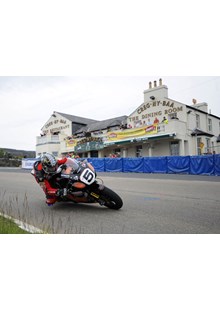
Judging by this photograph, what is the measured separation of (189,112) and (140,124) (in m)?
5.64

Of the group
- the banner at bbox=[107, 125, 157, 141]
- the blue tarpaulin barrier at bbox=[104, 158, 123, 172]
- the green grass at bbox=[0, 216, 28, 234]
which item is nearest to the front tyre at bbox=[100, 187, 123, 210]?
the green grass at bbox=[0, 216, 28, 234]

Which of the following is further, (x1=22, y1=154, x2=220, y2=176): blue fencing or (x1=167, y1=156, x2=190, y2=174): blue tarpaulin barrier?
(x1=167, y1=156, x2=190, y2=174): blue tarpaulin barrier

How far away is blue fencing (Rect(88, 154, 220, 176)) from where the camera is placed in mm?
16406

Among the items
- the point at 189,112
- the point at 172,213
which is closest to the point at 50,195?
the point at 172,213

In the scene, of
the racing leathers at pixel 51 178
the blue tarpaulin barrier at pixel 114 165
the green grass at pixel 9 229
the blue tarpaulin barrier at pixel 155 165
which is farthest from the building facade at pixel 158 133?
the green grass at pixel 9 229

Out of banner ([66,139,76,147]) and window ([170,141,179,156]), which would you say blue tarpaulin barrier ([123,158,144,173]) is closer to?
window ([170,141,179,156])

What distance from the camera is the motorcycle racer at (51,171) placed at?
538cm

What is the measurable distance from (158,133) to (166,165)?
647 cm

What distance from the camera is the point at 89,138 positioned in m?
31.7

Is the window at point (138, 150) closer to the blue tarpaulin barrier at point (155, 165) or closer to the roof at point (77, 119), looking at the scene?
the blue tarpaulin barrier at point (155, 165)

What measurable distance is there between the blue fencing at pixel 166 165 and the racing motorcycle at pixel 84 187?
41.5 ft

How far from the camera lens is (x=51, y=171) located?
217 inches

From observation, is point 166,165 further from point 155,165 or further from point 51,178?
point 51,178

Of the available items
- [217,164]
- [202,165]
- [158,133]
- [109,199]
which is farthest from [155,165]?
[109,199]
